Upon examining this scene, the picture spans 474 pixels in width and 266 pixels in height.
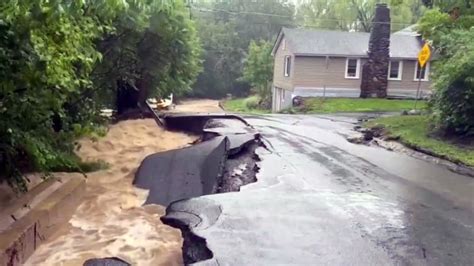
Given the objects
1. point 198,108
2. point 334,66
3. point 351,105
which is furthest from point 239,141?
point 198,108

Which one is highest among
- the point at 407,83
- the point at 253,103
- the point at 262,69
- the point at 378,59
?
the point at 378,59

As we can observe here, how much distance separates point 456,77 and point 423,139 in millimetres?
1695

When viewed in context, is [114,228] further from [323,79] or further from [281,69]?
[281,69]

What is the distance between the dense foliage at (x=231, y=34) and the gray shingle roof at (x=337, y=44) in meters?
13.9

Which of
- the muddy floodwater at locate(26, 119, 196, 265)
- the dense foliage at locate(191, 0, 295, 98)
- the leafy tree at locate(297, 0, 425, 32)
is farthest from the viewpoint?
the dense foliage at locate(191, 0, 295, 98)

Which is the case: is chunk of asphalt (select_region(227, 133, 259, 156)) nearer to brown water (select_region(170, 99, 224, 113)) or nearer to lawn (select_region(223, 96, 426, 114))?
brown water (select_region(170, 99, 224, 113))

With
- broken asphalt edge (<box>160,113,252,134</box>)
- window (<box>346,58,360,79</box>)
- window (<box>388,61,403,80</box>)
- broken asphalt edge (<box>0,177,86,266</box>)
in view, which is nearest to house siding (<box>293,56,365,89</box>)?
window (<box>346,58,360,79</box>)

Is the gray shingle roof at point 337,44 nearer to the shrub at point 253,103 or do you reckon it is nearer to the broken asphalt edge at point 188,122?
the shrub at point 253,103

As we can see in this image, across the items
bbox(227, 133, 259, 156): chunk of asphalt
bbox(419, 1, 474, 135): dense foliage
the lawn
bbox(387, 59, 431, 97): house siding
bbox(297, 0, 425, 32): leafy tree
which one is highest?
bbox(297, 0, 425, 32): leafy tree

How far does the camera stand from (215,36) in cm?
4806

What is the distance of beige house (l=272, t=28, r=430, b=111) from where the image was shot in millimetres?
31219

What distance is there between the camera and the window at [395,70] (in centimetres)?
3198

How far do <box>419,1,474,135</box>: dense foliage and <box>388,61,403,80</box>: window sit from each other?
1698cm

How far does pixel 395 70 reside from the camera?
105 feet
